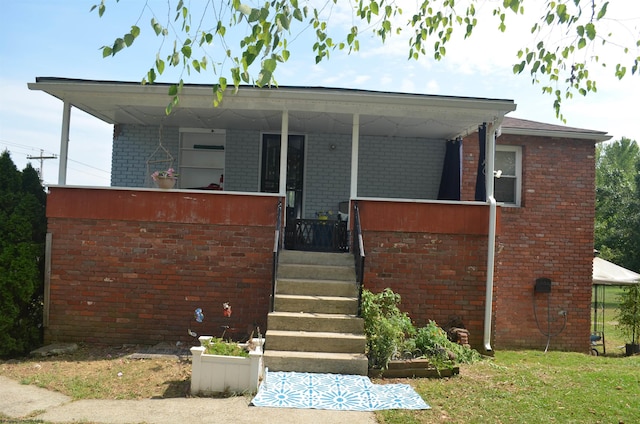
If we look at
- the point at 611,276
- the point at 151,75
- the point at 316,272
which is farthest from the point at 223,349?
the point at 611,276

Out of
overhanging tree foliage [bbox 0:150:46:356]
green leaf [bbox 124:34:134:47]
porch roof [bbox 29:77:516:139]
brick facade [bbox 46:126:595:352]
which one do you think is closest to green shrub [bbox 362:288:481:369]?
brick facade [bbox 46:126:595:352]

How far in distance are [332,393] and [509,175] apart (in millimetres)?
7541

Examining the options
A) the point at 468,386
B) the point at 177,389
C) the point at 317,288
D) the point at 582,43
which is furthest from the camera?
the point at 317,288

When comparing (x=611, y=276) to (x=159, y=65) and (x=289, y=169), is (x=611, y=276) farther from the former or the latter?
(x=159, y=65)

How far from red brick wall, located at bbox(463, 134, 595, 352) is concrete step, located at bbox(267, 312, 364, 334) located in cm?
527

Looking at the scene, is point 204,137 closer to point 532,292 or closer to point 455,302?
point 455,302

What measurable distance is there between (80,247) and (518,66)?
667 centimetres

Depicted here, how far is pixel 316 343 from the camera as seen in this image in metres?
6.80

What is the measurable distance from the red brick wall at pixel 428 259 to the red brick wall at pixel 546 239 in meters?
3.06

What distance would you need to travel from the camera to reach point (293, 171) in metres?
11.1

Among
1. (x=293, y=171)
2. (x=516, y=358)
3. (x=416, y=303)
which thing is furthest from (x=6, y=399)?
(x=516, y=358)

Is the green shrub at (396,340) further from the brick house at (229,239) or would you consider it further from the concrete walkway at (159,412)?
the concrete walkway at (159,412)

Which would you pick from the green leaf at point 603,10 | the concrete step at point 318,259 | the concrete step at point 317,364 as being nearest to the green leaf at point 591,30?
the green leaf at point 603,10

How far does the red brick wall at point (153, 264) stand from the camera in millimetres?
8117
